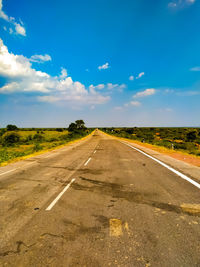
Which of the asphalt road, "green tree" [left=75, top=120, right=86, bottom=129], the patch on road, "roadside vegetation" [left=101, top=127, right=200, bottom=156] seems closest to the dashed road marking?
the asphalt road

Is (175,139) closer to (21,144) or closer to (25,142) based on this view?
(21,144)

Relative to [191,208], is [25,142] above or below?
below

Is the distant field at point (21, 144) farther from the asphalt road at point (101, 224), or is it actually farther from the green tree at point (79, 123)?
the green tree at point (79, 123)

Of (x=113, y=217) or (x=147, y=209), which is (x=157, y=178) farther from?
(x=113, y=217)

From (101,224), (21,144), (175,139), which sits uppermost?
(101,224)

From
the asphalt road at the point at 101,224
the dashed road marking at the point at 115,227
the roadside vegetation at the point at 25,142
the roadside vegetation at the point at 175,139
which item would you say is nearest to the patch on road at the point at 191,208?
the asphalt road at the point at 101,224

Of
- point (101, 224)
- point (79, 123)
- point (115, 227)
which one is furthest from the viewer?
point (79, 123)

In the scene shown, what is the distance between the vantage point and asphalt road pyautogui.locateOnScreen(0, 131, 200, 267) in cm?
239

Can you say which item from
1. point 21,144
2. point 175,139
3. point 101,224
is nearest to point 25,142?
point 21,144

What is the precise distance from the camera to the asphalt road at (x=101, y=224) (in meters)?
2.39

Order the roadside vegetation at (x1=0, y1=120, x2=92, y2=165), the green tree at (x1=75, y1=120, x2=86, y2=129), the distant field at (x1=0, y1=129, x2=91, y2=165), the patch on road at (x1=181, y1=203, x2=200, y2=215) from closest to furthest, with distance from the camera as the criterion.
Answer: the patch on road at (x1=181, y1=203, x2=200, y2=215) → the distant field at (x1=0, y1=129, x2=91, y2=165) → the roadside vegetation at (x1=0, y1=120, x2=92, y2=165) → the green tree at (x1=75, y1=120, x2=86, y2=129)

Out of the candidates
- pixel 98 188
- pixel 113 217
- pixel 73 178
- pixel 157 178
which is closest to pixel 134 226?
pixel 113 217

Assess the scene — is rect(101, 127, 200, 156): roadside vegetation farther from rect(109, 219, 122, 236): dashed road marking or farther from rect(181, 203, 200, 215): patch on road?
rect(109, 219, 122, 236): dashed road marking

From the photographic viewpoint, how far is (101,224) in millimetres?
3258
